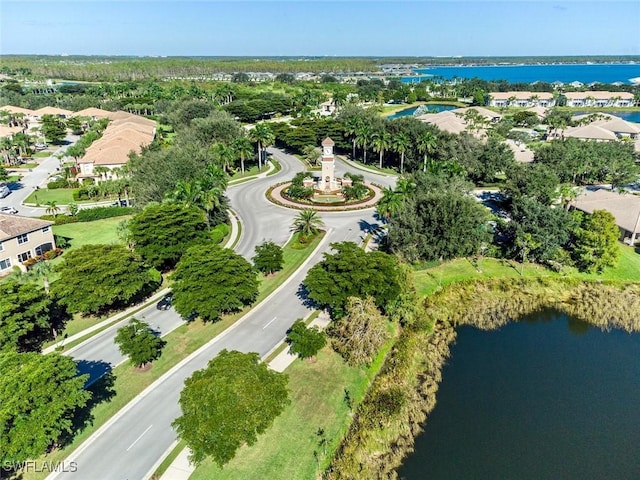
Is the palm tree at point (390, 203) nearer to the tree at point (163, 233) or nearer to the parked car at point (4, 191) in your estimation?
the tree at point (163, 233)

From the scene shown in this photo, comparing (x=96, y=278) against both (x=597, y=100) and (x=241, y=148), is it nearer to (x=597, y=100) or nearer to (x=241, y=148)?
(x=241, y=148)

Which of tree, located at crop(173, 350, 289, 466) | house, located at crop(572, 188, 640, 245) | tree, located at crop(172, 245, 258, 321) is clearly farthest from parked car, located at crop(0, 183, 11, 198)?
house, located at crop(572, 188, 640, 245)

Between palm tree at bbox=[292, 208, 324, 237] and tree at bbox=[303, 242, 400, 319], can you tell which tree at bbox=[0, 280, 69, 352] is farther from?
palm tree at bbox=[292, 208, 324, 237]

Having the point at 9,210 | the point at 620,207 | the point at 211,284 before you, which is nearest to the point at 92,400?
the point at 211,284

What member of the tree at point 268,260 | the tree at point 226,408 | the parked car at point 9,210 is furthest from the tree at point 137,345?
the parked car at point 9,210

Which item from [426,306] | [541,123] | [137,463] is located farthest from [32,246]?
[541,123]
